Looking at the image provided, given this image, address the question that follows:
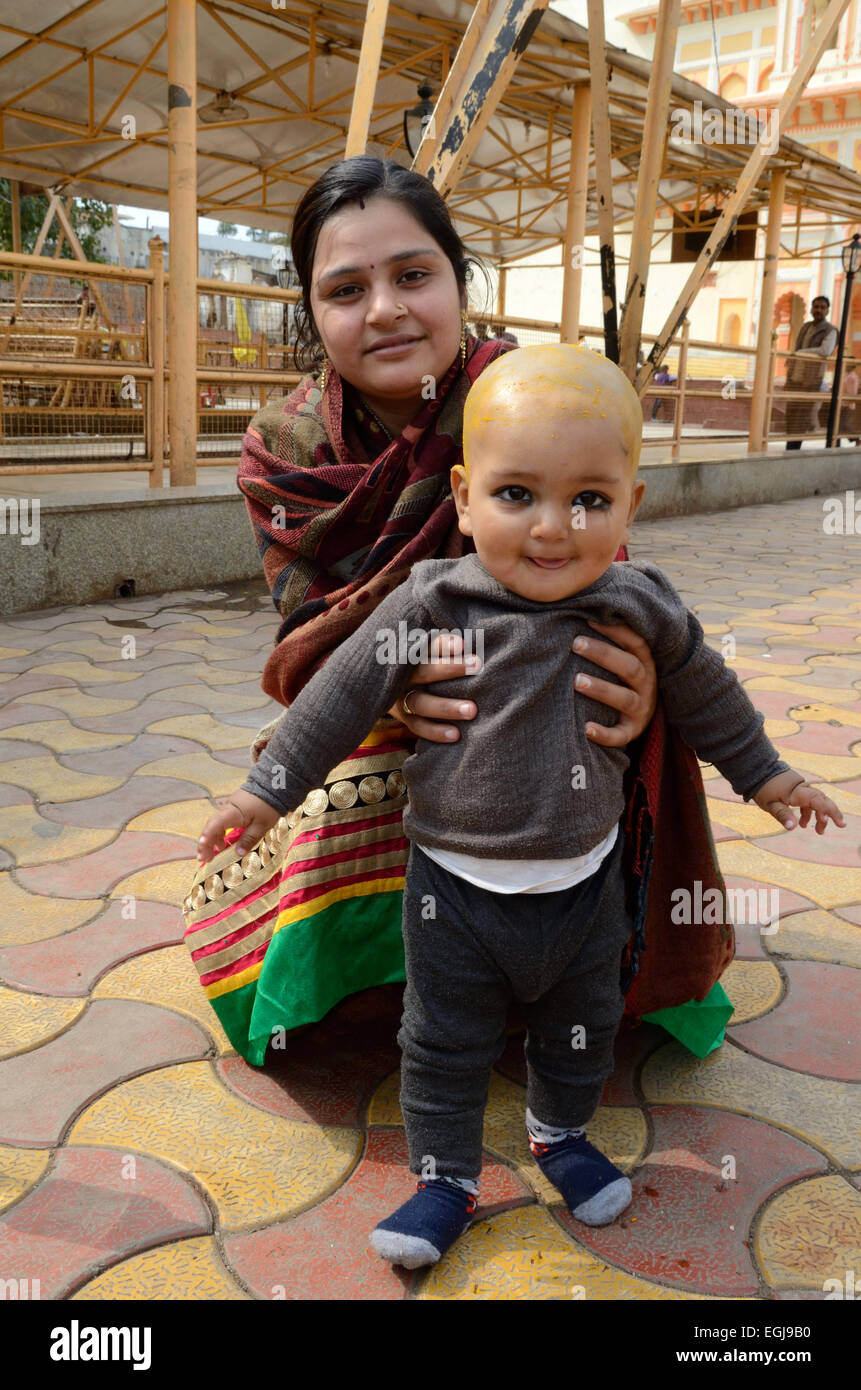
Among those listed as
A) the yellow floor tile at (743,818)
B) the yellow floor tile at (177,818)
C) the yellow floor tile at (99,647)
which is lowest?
the yellow floor tile at (743,818)

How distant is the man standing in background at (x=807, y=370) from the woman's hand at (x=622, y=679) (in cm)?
1191

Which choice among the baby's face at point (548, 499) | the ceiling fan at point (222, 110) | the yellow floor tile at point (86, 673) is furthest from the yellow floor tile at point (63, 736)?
the ceiling fan at point (222, 110)

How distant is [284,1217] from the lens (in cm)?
138

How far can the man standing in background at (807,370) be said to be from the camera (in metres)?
12.5

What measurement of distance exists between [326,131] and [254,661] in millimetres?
7009

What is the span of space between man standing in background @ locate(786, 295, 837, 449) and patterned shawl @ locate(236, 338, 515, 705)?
11592 millimetres

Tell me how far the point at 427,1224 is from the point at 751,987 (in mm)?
929

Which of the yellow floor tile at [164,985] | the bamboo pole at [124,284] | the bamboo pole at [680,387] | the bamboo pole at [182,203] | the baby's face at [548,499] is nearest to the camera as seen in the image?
the baby's face at [548,499]

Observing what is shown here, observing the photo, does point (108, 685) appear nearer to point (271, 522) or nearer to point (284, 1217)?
point (271, 522)

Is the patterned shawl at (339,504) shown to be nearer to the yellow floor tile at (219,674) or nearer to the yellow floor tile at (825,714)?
the yellow floor tile at (219,674)

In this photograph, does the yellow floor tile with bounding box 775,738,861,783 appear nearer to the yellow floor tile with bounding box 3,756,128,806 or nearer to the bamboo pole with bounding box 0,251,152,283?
the yellow floor tile with bounding box 3,756,128,806

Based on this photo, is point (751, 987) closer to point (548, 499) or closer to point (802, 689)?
point (548, 499)

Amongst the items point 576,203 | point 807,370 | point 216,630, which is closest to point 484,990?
point 216,630

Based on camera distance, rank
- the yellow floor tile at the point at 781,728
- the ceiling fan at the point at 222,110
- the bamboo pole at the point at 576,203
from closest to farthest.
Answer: the yellow floor tile at the point at 781,728 → the bamboo pole at the point at 576,203 → the ceiling fan at the point at 222,110
